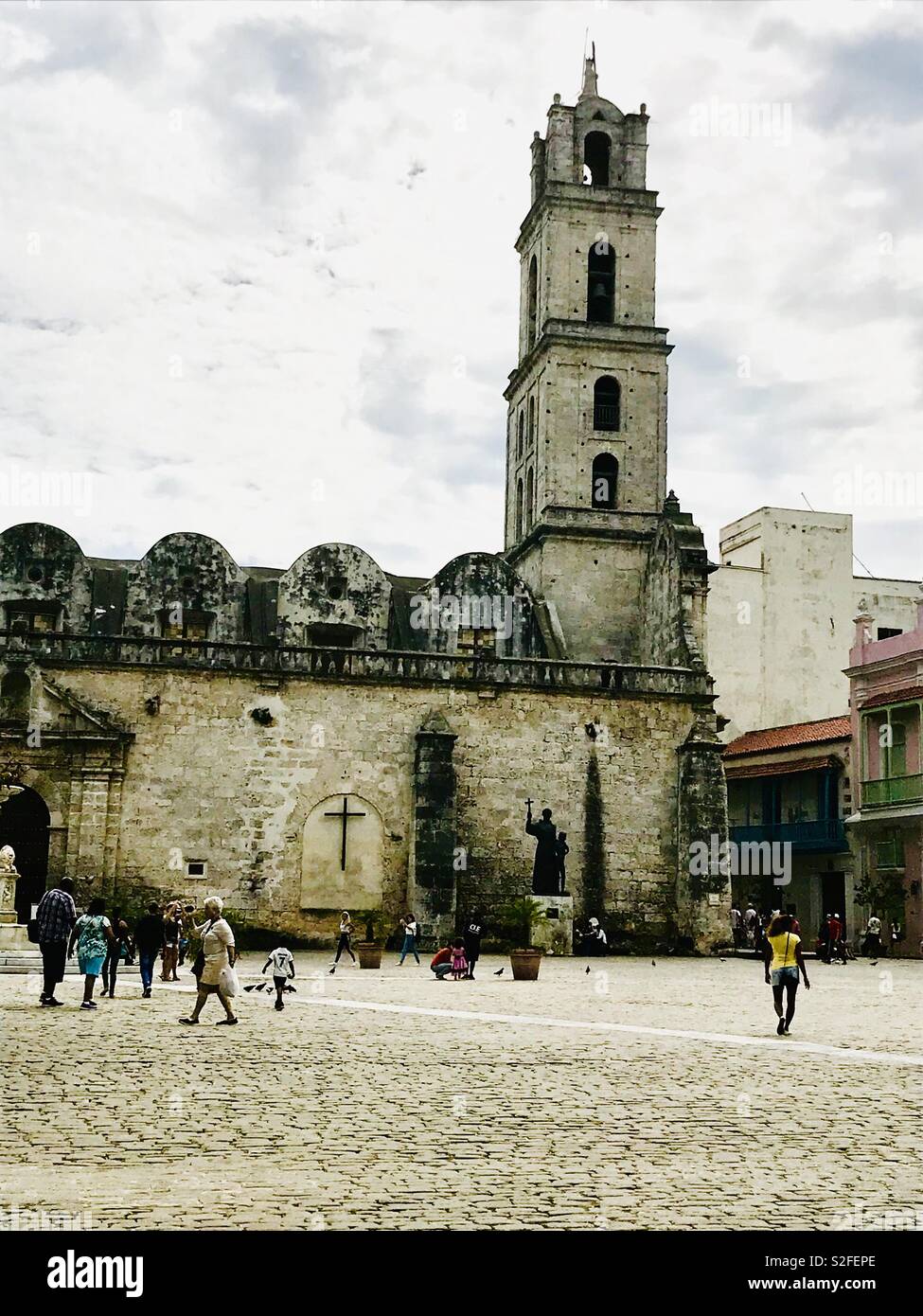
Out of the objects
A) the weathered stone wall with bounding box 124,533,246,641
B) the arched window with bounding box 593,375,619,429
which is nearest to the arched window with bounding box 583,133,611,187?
the arched window with bounding box 593,375,619,429

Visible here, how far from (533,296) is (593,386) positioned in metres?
4.50

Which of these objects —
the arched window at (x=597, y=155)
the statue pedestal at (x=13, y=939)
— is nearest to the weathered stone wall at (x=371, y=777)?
the statue pedestal at (x=13, y=939)

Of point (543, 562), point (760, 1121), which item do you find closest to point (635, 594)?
point (543, 562)

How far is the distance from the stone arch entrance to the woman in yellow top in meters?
17.1

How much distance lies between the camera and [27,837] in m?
29.6

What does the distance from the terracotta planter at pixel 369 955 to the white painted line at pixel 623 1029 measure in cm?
685

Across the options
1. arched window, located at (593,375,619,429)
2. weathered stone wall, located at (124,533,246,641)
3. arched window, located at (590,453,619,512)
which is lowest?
weathered stone wall, located at (124,533,246,641)

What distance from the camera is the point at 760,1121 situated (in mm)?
8734

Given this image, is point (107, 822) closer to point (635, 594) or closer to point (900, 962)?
point (635, 594)

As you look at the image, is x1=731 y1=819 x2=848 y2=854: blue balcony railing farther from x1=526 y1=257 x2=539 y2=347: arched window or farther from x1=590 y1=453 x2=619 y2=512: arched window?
x1=526 y1=257 x2=539 y2=347: arched window

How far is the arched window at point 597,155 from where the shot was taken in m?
40.5

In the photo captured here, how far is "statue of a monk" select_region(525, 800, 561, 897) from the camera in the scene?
96.4 feet

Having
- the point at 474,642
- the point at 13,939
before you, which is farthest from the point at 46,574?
the point at 13,939
